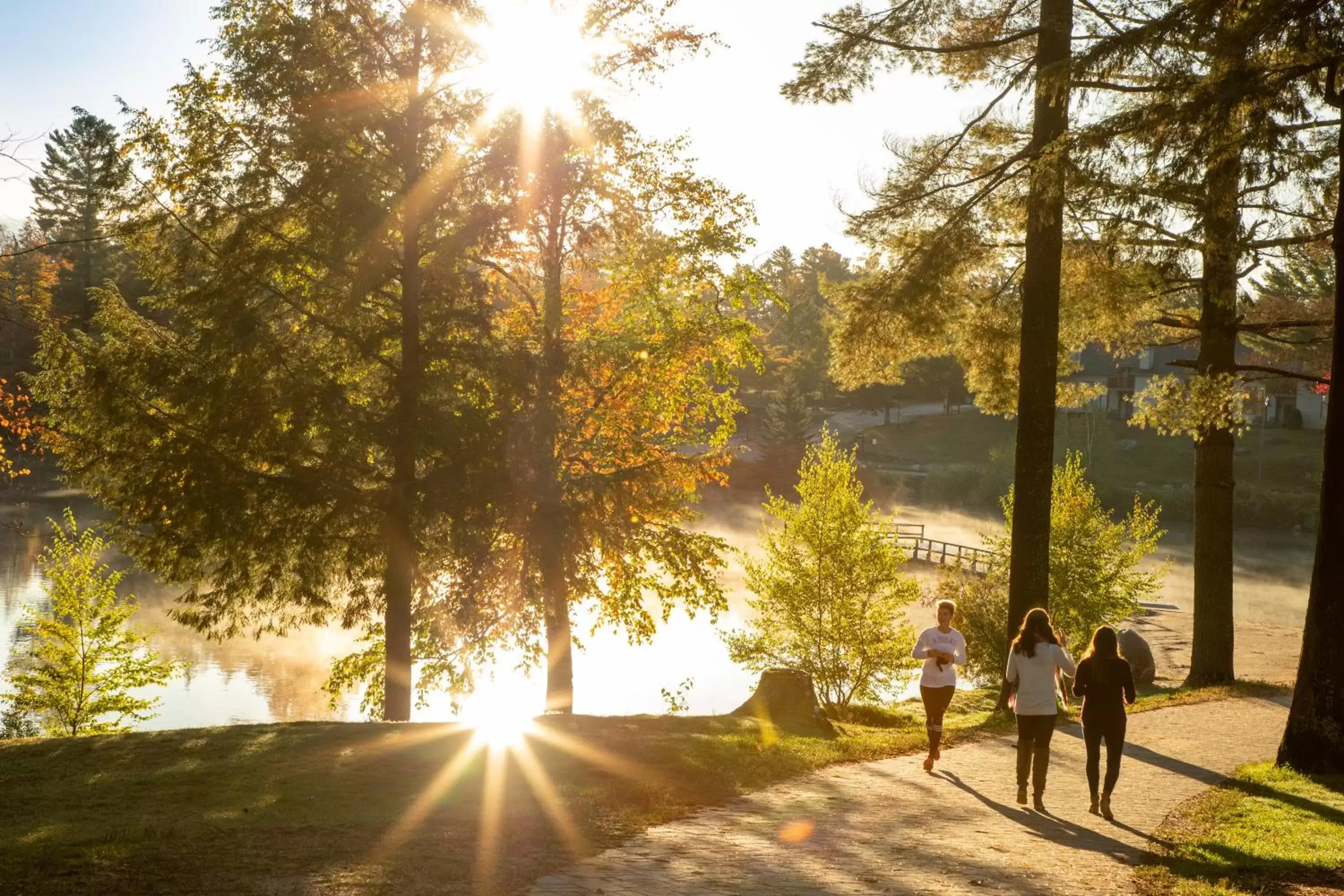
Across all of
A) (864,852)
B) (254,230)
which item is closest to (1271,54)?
(864,852)

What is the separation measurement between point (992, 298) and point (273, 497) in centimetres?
1109

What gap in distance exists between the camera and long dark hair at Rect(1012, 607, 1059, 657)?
10.9m

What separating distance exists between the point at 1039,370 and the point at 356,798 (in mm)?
10931

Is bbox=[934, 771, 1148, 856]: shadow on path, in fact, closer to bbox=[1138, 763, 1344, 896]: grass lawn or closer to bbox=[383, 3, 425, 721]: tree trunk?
bbox=[1138, 763, 1344, 896]: grass lawn

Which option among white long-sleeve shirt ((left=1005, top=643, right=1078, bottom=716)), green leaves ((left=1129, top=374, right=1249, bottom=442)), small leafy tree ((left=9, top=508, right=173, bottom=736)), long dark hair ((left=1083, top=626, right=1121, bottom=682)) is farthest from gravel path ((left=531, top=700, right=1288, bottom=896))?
small leafy tree ((left=9, top=508, right=173, bottom=736))

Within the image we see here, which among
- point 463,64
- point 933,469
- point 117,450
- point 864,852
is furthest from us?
point 933,469

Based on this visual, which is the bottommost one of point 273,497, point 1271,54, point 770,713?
point 770,713

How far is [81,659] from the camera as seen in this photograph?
80.1 ft

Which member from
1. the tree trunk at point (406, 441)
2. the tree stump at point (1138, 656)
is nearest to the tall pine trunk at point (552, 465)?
the tree trunk at point (406, 441)

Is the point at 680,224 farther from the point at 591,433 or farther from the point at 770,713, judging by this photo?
the point at 770,713

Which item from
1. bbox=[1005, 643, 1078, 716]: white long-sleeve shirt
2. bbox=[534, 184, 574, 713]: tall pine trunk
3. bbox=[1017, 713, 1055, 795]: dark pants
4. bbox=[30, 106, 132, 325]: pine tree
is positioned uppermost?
bbox=[30, 106, 132, 325]: pine tree

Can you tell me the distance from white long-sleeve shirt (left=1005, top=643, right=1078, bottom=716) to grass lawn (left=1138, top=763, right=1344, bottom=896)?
143cm

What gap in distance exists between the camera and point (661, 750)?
1181 cm

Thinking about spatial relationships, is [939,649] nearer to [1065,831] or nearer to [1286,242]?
[1065,831]
